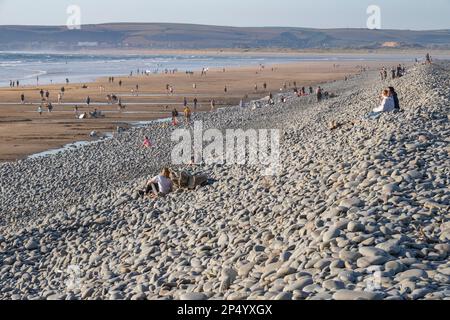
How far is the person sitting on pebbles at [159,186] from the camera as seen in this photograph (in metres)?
19.4

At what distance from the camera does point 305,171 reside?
1708 cm

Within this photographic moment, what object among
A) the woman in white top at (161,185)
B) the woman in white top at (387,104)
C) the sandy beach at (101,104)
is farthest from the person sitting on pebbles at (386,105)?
the sandy beach at (101,104)

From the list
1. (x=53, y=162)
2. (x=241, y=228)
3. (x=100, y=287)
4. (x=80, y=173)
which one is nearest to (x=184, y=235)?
(x=241, y=228)

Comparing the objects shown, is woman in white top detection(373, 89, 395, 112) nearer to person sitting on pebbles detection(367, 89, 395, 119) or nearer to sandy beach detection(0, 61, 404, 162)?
person sitting on pebbles detection(367, 89, 395, 119)

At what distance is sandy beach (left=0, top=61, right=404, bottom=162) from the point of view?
3853cm

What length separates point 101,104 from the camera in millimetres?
58188

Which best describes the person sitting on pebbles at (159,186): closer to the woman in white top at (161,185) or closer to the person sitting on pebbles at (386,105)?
the woman in white top at (161,185)

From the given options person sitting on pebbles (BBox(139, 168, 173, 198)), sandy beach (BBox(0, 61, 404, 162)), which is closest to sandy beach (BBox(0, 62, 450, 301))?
person sitting on pebbles (BBox(139, 168, 173, 198))

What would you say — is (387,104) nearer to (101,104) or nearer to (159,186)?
(159,186)

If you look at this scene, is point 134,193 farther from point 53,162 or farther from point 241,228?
point 53,162

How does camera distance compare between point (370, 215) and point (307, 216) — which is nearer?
point (370, 215)

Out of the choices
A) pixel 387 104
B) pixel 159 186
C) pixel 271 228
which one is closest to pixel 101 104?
pixel 387 104

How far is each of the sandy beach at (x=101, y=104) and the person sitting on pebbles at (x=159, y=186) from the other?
46.5ft
